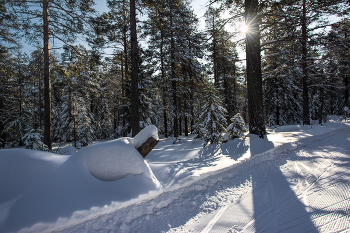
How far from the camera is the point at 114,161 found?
288cm

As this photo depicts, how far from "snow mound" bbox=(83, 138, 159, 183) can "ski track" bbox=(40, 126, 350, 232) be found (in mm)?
592

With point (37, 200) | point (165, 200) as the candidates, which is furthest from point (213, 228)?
point (37, 200)

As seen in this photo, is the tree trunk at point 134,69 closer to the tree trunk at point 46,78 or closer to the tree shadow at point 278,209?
the tree trunk at point 46,78

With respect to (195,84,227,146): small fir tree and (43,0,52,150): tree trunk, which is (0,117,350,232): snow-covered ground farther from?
(43,0,52,150): tree trunk

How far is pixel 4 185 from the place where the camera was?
2.02 metres

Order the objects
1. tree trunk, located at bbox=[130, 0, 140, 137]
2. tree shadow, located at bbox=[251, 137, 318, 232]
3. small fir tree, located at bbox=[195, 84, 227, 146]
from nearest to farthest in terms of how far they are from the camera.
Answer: tree shadow, located at bbox=[251, 137, 318, 232]
tree trunk, located at bbox=[130, 0, 140, 137]
small fir tree, located at bbox=[195, 84, 227, 146]

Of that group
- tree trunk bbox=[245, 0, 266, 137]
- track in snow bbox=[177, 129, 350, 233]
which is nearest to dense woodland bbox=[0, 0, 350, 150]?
tree trunk bbox=[245, 0, 266, 137]

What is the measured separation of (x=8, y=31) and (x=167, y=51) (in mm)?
10168

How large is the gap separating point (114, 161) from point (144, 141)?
2.37 feet

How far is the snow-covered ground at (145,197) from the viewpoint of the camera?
1.94 metres

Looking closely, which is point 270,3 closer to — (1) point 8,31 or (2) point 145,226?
(2) point 145,226

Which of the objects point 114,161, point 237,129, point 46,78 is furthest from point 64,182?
point 46,78

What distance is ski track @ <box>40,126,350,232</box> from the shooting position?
1.96 metres

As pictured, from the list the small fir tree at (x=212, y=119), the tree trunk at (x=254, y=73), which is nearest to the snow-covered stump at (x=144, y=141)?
the small fir tree at (x=212, y=119)
